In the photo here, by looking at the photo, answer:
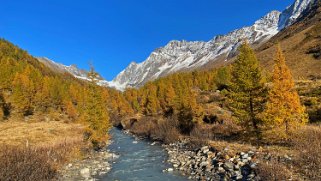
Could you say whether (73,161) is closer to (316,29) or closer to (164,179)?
(164,179)

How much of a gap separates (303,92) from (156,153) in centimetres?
2789

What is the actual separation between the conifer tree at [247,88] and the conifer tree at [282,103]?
7.11ft

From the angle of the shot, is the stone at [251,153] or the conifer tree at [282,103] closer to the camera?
the stone at [251,153]

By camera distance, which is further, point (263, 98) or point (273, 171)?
point (263, 98)

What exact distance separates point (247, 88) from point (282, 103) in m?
4.06

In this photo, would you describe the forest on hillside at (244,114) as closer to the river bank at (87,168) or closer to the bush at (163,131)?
the bush at (163,131)

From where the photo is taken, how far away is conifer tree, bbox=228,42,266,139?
33.5 meters

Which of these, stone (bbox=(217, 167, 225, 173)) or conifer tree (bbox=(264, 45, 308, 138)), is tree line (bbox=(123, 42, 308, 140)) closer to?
conifer tree (bbox=(264, 45, 308, 138))

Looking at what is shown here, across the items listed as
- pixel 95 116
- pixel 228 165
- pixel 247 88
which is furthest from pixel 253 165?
pixel 95 116

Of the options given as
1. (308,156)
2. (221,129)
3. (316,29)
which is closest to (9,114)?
(221,129)

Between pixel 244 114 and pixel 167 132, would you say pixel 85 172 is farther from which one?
pixel 167 132

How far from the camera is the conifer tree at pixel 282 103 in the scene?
101 feet

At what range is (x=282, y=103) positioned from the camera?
3092 centimetres

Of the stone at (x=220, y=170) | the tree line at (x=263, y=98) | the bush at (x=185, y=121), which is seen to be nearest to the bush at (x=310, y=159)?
the tree line at (x=263, y=98)
